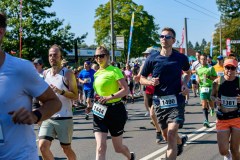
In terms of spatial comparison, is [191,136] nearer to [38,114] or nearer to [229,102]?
[229,102]

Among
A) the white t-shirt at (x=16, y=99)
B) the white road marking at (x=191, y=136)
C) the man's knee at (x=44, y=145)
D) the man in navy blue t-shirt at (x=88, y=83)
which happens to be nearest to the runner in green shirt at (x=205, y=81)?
the white road marking at (x=191, y=136)

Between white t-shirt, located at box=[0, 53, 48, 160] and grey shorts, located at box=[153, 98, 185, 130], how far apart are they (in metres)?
3.38

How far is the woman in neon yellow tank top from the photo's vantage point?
566 cm

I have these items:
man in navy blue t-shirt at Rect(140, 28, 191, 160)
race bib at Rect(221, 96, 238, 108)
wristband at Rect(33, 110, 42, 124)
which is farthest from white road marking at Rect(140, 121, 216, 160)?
wristband at Rect(33, 110, 42, 124)

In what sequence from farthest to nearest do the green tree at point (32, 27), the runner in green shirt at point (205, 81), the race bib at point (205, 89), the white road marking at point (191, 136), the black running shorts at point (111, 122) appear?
the green tree at point (32, 27)
the race bib at point (205, 89)
the runner in green shirt at point (205, 81)
the white road marking at point (191, 136)
the black running shorts at point (111, 122)

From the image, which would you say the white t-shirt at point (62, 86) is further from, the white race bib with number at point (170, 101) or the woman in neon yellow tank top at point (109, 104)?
the white race bib with number at point (170, 101)

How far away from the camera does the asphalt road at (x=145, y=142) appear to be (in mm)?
7355

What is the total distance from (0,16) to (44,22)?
29.8 m

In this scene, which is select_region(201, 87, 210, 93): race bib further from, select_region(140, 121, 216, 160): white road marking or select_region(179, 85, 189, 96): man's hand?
select_region(179, 85, 189, 96): man's hand

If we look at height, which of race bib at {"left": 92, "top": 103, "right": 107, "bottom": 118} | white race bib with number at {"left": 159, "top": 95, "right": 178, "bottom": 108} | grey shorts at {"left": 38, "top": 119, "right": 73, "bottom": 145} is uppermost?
white race bib with number at {"left": 159, "top": 95, "right": 178, "bottom": 108}

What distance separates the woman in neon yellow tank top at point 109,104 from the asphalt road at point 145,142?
5.36 feet

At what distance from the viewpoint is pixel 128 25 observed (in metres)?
58.2

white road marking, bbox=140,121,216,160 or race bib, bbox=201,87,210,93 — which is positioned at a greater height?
race bib, bbox=201,87,210,93

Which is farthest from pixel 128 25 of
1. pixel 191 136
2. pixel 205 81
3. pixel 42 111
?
pixel 42 111
